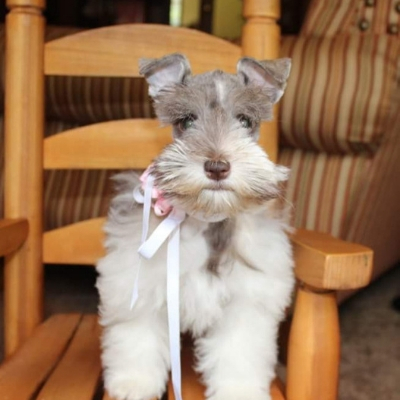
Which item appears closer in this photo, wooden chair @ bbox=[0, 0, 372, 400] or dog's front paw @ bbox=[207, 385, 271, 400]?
dog's front paw @ bbox=[207, 385, 271, 400]

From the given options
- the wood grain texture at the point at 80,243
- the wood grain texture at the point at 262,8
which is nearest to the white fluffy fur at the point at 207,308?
the wood grain texture at the point at 80,243

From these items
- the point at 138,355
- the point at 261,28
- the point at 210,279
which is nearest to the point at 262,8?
the point at 261,28

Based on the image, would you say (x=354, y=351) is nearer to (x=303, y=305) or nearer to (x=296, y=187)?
(x=296, y=187)

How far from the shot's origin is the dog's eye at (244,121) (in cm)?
73

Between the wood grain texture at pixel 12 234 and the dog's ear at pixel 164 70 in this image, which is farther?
the wood grain texture at pixel 12 234

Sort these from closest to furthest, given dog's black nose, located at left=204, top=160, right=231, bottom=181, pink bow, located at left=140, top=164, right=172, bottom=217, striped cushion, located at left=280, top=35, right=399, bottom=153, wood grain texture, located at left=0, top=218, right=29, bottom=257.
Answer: dog's black nose, located at left=204, top=160, right=231, bottom=181, pink bow, located at left=140, top=164, right=172, bottom=217, wood grain texture, located at left=0, top=218, right=29, bottom=257, striped cushion, located at left=280, top=35, right=399, bottom=153

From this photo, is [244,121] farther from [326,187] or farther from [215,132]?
[326,187]

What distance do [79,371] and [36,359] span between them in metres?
0.08

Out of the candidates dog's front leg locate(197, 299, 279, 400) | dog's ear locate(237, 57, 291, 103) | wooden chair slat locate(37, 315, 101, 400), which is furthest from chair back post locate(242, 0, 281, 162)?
wooden chair slat locate(37, 315, 101, 400)

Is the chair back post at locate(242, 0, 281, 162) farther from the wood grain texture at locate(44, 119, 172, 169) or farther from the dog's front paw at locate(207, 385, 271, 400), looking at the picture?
the dog's front paw at locate(207, 385, 271, 400)

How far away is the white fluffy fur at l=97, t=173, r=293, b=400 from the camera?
755 mm

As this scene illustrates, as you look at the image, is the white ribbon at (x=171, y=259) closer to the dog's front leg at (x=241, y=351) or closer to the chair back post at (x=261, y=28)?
the dog's front leg at (x=241, y=351)

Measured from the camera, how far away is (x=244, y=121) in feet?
2.43

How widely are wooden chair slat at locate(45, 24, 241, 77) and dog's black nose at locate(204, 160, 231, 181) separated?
1.29ft
